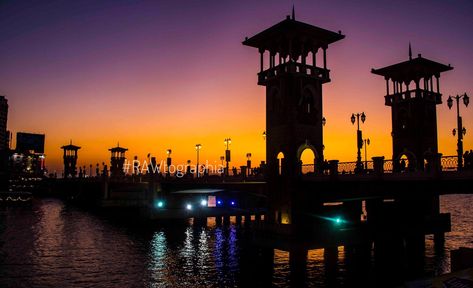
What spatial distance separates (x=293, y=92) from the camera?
41188mm

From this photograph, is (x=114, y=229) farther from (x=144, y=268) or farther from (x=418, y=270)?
(x=418, y=270)

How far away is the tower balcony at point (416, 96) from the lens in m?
50.6

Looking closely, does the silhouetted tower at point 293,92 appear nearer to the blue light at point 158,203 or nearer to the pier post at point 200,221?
the pier post at point 200,221

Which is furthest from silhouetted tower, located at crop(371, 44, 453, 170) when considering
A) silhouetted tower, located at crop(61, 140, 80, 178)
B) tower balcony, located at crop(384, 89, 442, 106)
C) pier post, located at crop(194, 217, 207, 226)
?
silhouetted tower, located at crop(61, 140, 80, 178)

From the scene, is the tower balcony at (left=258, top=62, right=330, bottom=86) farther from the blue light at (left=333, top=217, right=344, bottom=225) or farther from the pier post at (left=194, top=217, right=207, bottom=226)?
the pier post at (left=194, top=217, right=207, bottom=226)

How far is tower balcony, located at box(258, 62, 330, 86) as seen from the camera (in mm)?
41688

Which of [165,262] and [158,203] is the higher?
[158,203]

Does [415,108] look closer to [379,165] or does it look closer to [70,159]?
[379,165]

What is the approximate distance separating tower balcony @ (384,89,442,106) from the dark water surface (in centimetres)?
1766

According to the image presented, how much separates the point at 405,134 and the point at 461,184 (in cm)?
2217

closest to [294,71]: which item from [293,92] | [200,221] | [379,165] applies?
[293,92]

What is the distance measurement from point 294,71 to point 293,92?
2.22m

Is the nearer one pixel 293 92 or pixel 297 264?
pixel 297 264

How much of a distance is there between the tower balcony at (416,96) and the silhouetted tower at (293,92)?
12.6 metres
